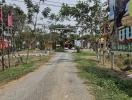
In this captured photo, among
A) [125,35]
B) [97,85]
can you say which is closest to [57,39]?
[125,35]

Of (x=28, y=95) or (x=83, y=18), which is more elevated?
(x=83, y=18)

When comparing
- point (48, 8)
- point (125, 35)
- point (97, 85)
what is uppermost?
point (48, 8)

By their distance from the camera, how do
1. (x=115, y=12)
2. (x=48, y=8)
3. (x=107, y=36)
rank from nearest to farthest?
(x=115, y=12) < (x=48, y=8) < (x=107, y=36)

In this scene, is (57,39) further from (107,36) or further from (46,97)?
(46,97)

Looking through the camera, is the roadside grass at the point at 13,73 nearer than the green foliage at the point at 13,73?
Yes

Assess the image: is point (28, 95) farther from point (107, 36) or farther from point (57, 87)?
point (107, 36)

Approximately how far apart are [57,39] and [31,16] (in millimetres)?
85107

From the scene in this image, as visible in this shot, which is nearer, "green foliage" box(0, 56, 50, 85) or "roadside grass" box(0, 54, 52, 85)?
"roadside grass" box(0, 54, 52, 85)

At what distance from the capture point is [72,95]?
1681cm

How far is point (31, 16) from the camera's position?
50156 millimetres

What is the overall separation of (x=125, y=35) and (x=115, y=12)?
9.03 feet

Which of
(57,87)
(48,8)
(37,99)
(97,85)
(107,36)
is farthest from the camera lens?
(107,36)

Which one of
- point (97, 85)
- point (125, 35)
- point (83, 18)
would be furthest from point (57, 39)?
point (97, 85)

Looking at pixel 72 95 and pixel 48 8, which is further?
pixel 48 8
